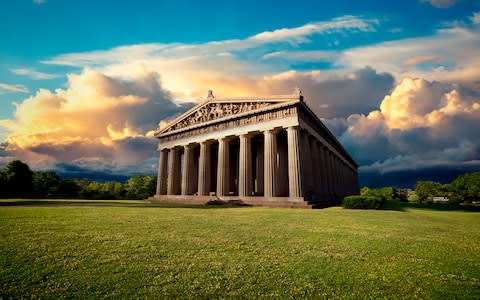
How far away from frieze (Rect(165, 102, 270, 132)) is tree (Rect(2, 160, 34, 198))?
34.5 m

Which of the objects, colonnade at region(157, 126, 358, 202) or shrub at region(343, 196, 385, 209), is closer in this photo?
shrub at region(343, 196, 385, 209)

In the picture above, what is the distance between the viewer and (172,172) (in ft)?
164

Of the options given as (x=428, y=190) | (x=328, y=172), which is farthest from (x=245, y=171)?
(x=428, y=190)

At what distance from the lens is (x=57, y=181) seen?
208 feet

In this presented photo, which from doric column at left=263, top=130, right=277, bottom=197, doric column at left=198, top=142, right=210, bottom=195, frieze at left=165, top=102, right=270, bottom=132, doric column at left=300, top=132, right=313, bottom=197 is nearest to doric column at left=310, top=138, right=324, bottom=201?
doric column at left=300, top=132, right=313, bottom=197

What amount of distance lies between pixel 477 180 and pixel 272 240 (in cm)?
9703

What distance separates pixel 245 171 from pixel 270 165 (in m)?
4.31

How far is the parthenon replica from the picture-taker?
109 ft

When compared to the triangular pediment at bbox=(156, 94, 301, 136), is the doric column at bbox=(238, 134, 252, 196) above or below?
below

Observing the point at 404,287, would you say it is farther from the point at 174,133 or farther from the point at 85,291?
the point at 174,133

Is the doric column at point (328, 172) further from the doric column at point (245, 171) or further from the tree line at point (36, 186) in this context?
the tree line at point (36, 186)

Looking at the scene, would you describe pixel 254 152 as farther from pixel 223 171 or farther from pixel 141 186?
pixel 141 186

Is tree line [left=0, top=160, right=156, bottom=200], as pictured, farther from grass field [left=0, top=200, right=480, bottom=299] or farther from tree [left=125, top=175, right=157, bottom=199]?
grass field [left=0, top=200, right=480, bottom=299]

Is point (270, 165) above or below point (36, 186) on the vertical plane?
above
